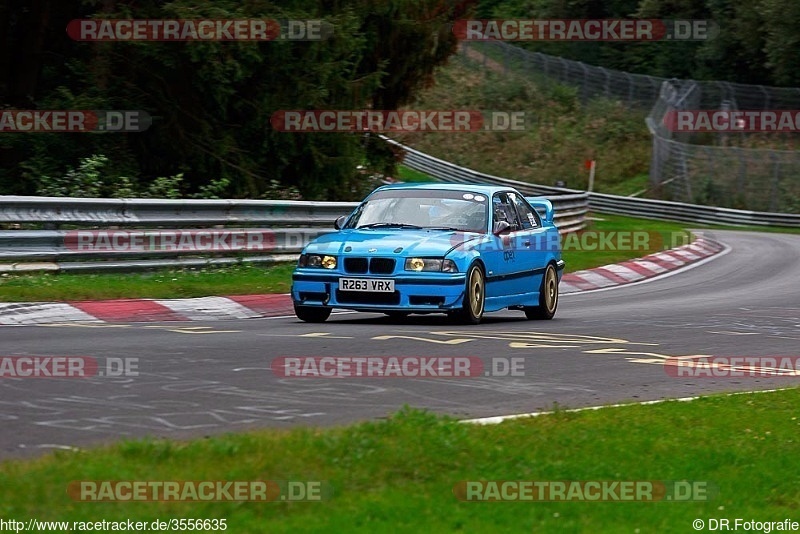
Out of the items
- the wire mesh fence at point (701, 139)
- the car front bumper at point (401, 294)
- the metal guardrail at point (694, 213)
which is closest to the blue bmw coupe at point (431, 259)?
the car front bumper at point (401, 294)

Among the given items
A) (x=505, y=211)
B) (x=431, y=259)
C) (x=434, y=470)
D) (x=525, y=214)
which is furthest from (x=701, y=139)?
(x=434, y=470)

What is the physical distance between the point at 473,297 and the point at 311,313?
165cm

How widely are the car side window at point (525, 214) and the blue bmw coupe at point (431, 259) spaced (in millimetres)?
23

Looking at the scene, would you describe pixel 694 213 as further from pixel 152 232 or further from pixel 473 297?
pixel 473 297

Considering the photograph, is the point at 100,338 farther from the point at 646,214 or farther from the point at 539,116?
the point at 539,116

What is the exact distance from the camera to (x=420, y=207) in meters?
14.4

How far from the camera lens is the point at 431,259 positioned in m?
13.1

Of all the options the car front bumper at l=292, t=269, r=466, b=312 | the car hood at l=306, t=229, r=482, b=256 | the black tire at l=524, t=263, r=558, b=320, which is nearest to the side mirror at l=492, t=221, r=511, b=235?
the car hood at l=306, t=229, r=482, b=256

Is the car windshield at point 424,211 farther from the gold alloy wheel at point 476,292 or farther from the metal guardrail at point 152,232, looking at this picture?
the metal guardrail at point 152,232

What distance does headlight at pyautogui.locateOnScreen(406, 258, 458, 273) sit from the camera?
515 inches

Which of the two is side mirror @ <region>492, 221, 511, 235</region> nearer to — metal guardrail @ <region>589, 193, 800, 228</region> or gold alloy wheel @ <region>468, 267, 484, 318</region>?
gold alloy wheel @ <region>468, 267, 484, 318</region>

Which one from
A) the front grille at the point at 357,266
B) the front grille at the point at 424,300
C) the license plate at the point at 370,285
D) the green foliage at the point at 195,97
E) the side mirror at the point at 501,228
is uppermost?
the green foliage at the point at 195,97

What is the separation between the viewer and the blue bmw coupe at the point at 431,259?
1309cm

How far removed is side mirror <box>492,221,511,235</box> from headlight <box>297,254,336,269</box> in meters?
1.99
